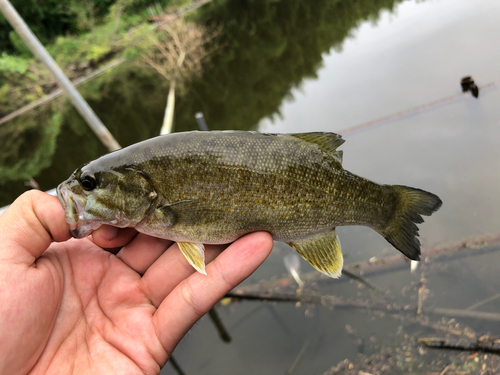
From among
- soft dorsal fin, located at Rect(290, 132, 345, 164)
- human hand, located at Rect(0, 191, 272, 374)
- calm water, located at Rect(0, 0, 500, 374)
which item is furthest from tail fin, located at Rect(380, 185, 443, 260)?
calm water, located at Rect(0, 0, 500, 374)

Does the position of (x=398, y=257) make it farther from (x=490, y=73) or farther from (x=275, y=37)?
(x=275, y=37)

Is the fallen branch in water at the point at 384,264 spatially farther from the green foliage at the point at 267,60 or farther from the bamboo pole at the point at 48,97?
the bamboo pole at the point at 48,97

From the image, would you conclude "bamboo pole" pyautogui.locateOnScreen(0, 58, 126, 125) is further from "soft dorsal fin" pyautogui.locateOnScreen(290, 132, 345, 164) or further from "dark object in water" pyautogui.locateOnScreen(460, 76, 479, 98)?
"soft dorsal fin" pyautogui.locateOnScreen(290, 132, 345, 164)

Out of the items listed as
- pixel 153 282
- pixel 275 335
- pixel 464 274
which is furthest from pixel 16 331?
pixel 464 274

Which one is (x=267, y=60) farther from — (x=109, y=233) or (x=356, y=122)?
(x=109, y=233)

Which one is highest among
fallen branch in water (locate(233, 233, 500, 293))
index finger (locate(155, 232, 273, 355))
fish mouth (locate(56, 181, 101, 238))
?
fish mouth (locate(56, 181, 101, 238))

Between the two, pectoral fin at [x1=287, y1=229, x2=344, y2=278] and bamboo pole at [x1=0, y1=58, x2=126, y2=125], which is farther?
bamboo pole at [x1=0, y1=58, x2=126, y2=125]

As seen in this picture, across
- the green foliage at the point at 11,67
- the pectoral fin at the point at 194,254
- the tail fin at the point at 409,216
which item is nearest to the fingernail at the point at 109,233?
the pectoral fin at the point at 194,254

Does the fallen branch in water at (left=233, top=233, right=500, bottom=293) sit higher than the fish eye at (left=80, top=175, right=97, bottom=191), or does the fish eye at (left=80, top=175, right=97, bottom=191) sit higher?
the fish eye at (left=80, top=175, right=97, bottom=191)
